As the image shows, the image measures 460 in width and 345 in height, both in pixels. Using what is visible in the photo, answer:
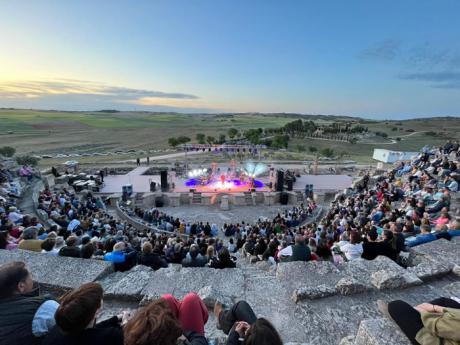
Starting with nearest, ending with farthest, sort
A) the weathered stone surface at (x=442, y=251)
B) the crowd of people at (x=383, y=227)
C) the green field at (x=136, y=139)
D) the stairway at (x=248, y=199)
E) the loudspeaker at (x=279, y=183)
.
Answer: the weathered stone surface at (x=442, y=251) → the crowd of people at (x=383, y=227) → the stairway at (x=248, y=199) → the loudspeaker at (x=279, y=183) → the green field at (x=136, y=139)

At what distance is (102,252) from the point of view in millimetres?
7203

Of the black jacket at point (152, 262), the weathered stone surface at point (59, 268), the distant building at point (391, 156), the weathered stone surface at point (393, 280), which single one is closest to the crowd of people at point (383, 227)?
the weathered stone surface at point (393, 280)

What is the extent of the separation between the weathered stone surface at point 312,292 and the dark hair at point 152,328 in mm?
3397

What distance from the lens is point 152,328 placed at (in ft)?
6.58

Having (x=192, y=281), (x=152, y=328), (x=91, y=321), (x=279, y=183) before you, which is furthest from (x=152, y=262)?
(x=279, y=183)

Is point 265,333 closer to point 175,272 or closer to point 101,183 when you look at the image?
point 175,272

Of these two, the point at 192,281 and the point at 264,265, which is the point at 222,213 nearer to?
the point at 264,265

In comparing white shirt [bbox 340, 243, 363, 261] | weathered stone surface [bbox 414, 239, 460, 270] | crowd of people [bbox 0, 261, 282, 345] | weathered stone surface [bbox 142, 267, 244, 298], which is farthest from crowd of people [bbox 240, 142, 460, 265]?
crowd of people [bbox 0, 261, 282, 345]

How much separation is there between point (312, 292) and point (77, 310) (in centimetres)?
395

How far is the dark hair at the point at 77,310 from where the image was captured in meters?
2.23

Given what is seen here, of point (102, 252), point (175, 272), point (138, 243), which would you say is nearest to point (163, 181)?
point (138, 243)

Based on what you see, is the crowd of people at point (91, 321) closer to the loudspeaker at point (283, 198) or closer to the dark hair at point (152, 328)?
the dark hair at point (152, 328)

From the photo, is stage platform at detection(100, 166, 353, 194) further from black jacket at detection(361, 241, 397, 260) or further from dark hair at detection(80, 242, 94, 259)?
black jacket at detection(361, 241, 397, 260)

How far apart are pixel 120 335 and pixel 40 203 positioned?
16929 mm
